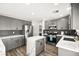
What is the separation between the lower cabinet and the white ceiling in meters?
0.26

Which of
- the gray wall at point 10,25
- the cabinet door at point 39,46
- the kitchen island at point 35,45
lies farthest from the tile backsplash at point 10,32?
the cabinet door at point 39,46

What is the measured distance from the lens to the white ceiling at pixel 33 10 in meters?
0.74

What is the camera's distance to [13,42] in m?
0.81

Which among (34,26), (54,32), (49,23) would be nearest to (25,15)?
(34,26)

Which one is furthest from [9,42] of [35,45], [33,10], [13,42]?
[33,10]

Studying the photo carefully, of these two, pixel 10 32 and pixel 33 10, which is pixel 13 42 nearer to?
pixel 10 32

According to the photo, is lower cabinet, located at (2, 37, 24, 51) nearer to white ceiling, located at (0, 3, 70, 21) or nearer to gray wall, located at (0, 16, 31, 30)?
gray wall, located at (0, 16, 31, 30)

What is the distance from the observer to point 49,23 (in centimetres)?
82

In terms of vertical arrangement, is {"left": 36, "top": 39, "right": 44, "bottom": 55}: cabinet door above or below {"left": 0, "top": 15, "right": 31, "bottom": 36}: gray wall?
below

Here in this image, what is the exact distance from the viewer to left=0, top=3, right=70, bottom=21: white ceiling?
741 mm

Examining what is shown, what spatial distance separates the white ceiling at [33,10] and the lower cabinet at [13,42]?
261 mm

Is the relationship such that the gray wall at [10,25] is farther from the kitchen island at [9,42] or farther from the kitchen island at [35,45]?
the kitchen island at [35,45]

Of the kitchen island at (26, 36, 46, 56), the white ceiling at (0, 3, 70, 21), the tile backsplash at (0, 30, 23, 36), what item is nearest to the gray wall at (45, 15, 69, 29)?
the white ceiling at (0, 3, 70, 21)

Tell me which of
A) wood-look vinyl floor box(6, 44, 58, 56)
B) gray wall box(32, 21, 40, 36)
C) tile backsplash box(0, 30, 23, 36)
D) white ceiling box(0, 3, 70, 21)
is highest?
white ceiling box(0, 3, 70, 21)
